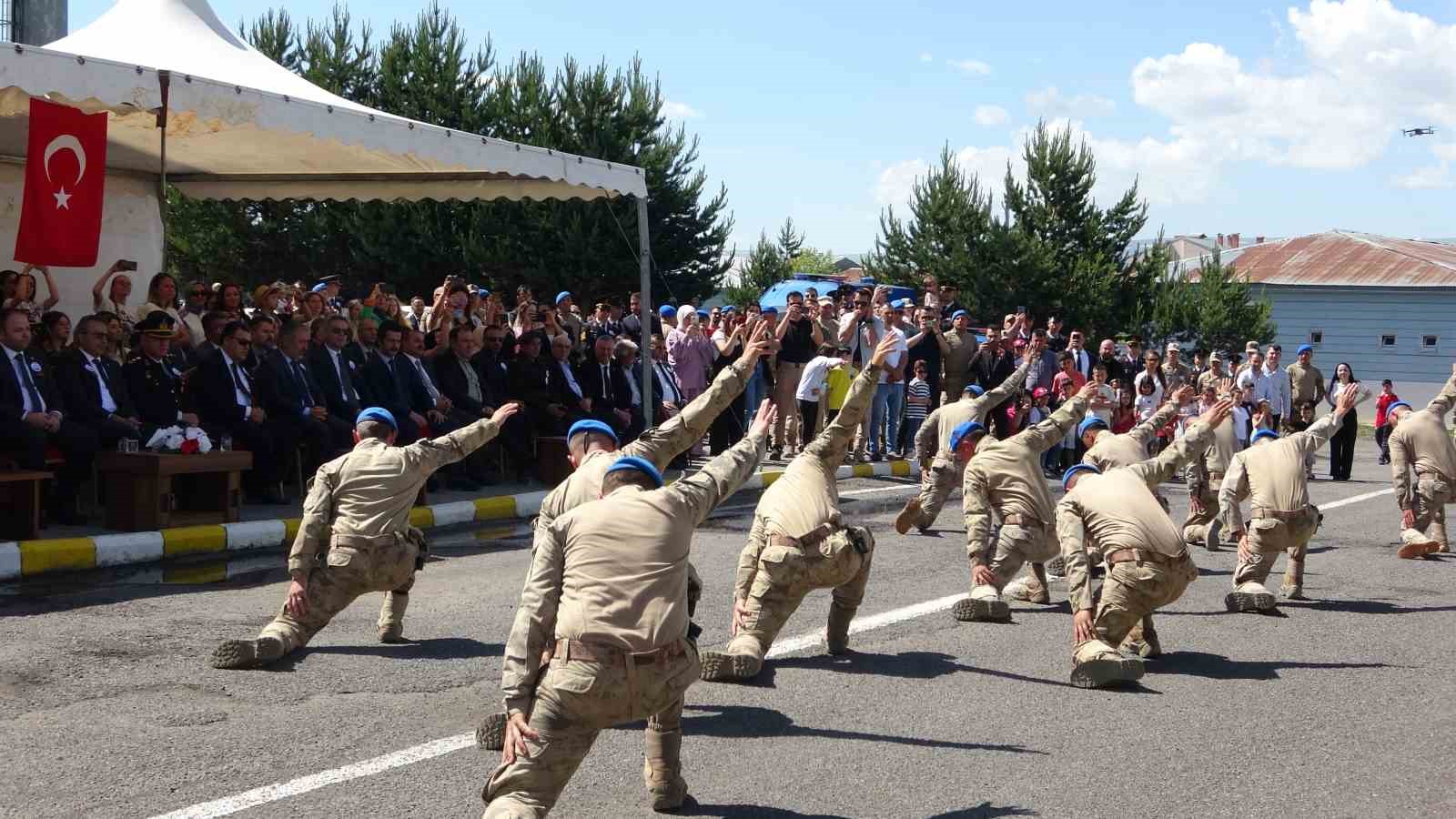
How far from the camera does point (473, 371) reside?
15.6 m

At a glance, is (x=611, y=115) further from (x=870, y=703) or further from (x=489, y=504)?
(x=870, y=703)

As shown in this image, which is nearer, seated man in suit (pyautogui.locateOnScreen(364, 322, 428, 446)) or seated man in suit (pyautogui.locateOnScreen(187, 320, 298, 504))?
seated man in suit (pyautogui.locateOnScreen(187, 320, 298, 504))

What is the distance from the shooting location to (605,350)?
16453 millimetres

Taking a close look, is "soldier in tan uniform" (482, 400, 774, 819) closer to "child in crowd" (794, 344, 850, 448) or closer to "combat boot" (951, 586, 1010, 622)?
"combat boot" (951, 586, 1010, 622)

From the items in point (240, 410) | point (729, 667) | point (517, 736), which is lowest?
point (729, 667)

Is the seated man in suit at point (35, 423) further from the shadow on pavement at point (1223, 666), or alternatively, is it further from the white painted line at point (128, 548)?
the shadow on pavement at point (1223, 666)

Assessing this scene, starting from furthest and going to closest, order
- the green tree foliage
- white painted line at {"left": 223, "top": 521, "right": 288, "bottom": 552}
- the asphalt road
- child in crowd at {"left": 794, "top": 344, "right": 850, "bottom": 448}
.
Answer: the green tree foliage, child in crowd at {"left": 794, "top": 344, "right": 850, "bottom": 448}, white painted line at {"left": 223, "top": 521, "right": 288, "bottom": 552}, the asphalt road

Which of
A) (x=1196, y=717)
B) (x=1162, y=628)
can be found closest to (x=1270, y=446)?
(x=1162, y=628)

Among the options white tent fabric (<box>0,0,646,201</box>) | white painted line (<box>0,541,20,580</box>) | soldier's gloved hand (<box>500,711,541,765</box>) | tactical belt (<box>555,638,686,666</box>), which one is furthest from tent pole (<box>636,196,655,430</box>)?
soldier's gloved hand (<box>500,711,541,765</box>)

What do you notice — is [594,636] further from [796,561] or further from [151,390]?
[151,390]

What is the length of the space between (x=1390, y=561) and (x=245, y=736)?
35.8 feet

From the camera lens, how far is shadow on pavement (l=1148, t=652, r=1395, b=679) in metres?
8.52

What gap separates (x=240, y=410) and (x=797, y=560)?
694 cm

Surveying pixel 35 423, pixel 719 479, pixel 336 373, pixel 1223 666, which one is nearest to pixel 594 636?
pixel 719 479
